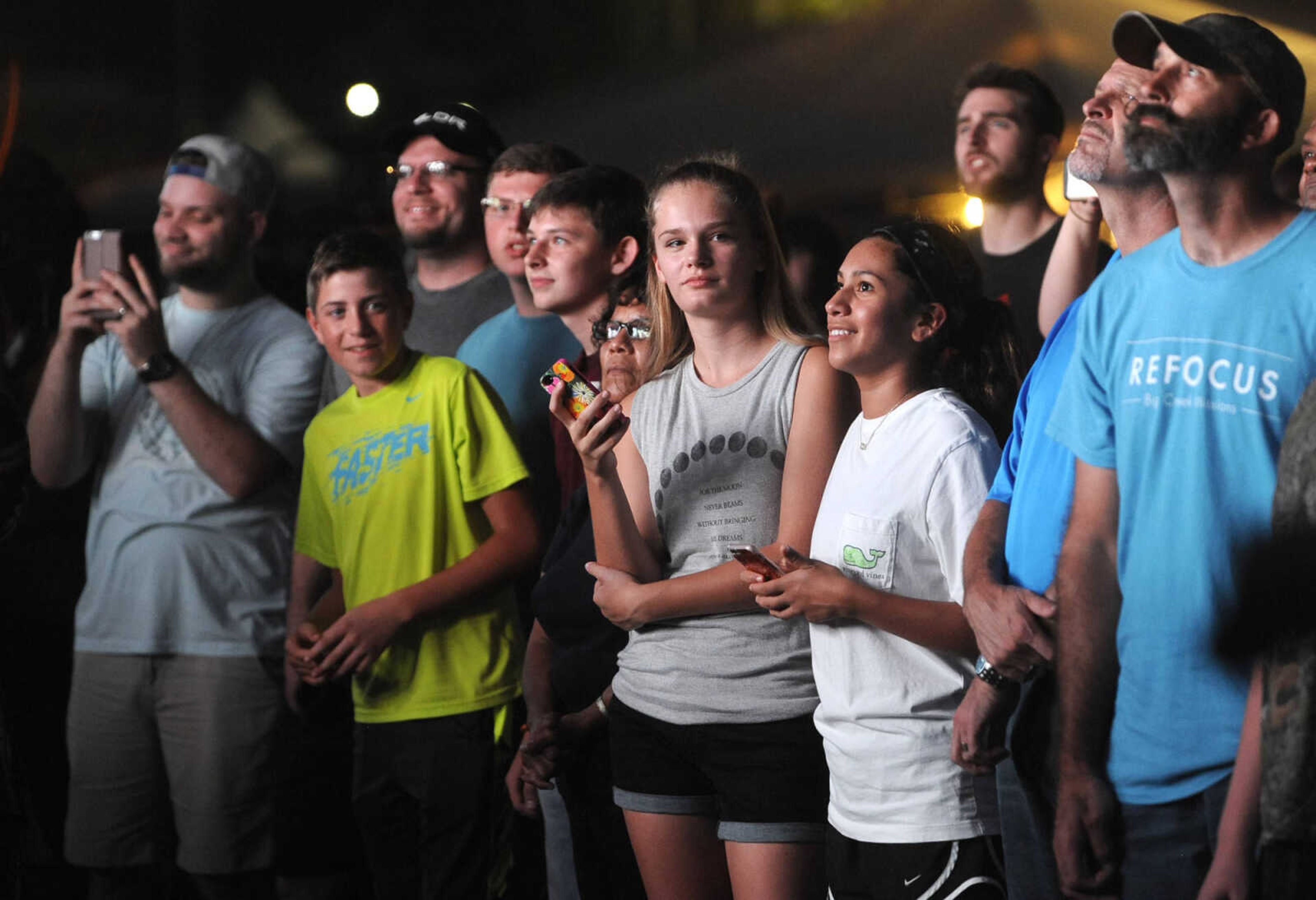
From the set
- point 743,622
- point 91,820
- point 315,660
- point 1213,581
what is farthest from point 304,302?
point 1213,581

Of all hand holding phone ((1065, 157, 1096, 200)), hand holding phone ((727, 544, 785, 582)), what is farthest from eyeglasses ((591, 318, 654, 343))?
hand holding phone ((1065, 157, 1096, 200))

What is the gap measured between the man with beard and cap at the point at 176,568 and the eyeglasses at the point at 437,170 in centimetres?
36

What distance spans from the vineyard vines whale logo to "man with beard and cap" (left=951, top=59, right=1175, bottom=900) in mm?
109

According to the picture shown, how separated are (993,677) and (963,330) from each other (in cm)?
44

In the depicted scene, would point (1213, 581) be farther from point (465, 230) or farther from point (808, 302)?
point (465, 230)

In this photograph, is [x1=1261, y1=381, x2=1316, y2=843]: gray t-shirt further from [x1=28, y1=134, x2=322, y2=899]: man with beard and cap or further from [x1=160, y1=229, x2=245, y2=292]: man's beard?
[x1=160, y1=229, x2=245, y2=292]: man's beard

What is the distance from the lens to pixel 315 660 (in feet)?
7.43

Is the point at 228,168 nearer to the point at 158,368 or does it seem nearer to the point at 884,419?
the point at 158,368

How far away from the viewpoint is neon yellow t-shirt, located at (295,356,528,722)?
2195 millimetres

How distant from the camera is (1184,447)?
1.28 m

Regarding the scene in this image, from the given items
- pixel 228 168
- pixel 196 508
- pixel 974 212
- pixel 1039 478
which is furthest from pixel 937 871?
pixel 228 168

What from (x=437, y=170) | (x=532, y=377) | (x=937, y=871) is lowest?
(x=937, y=871)

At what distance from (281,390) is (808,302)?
1.03 metres

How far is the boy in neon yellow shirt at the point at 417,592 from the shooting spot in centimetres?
217
